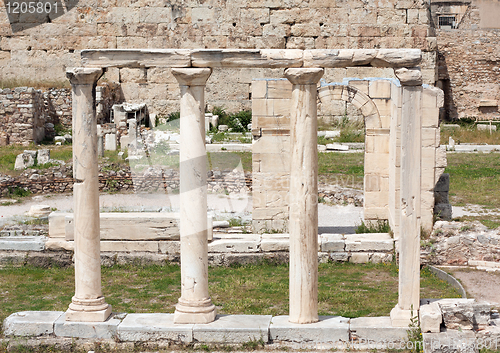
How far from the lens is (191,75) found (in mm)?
8375

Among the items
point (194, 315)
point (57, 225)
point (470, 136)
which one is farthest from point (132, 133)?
point (194, 315)

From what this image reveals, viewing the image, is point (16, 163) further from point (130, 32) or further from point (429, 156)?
point (429, 156)

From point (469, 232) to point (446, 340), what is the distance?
176 inches

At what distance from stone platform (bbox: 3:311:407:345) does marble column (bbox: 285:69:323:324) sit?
24cm

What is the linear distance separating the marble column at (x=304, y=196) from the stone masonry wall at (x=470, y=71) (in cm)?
2642

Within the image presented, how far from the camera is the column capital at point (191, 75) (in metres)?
8.37

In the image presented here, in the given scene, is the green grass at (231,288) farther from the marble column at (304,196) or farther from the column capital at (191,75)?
the column capital at (191,75)

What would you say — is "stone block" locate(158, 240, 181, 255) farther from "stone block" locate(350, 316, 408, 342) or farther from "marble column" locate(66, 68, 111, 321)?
"stone block" locate(350, 316, 408, 342)

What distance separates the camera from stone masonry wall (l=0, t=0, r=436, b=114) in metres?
26.4

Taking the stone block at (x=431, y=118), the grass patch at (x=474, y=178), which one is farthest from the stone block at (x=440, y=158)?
the grass patch at (x=474, y=178)

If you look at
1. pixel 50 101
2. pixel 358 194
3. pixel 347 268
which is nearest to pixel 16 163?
pixel 50 101

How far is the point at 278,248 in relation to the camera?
12.4m

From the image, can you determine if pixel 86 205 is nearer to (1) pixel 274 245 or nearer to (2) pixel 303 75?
(2) pixel 303 75

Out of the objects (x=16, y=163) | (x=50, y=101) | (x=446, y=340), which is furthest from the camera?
(x=50, y=101)
